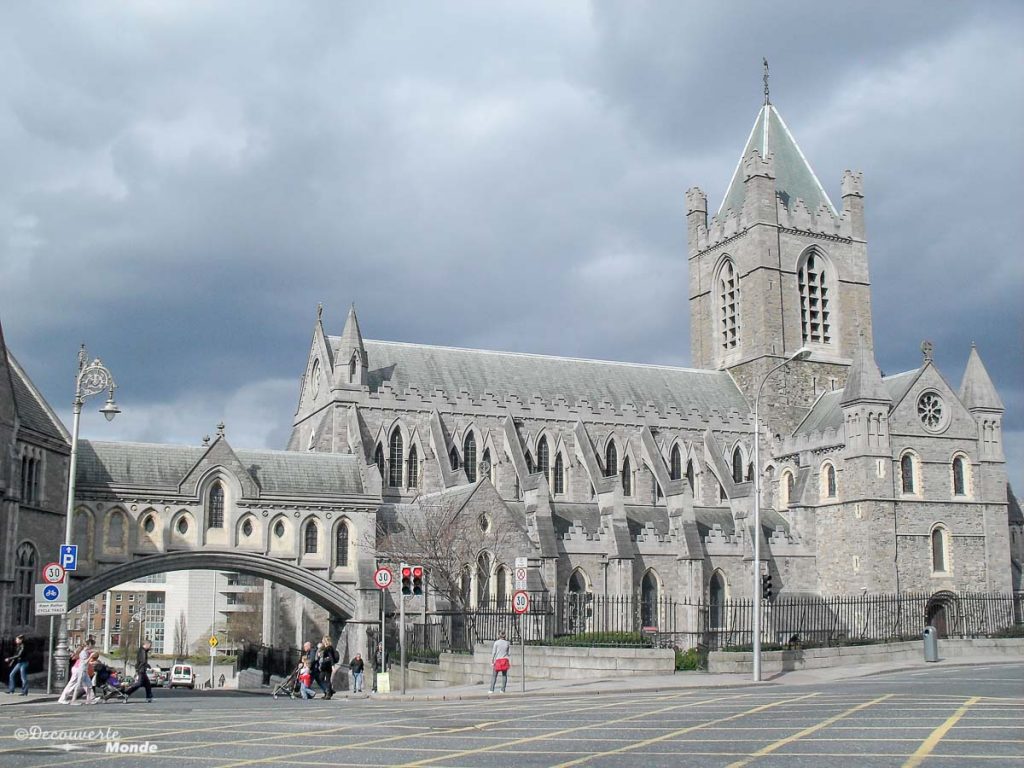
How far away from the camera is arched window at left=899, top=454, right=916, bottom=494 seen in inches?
2126

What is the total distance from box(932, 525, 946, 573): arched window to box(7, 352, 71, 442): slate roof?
122 ft

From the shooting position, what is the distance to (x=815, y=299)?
65812mm

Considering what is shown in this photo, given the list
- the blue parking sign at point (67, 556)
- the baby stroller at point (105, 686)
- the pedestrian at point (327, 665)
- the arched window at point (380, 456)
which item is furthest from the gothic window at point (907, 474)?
the blue parking sign at point (67, 556)

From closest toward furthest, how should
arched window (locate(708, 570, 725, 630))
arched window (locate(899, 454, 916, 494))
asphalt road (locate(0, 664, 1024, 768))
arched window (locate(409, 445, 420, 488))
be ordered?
1. asphalt road (locate(0, 664, 1024, 768))
2. arched window (locate(409, 445, 420, 488))
3. arched window (locate(708, 570, 725, 630))
4. arched window (locate(899, 454, 916, 494))

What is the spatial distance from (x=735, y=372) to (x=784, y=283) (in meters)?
5.54

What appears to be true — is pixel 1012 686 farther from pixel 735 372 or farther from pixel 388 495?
pixel 735 372

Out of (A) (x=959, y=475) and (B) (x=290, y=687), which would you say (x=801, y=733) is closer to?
(B) (x=290, y=687)

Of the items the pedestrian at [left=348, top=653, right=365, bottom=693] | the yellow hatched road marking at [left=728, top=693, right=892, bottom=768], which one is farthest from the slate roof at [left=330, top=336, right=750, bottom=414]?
the yellow hatched road marking at [left=728, top=693, right=892, bottom=768]

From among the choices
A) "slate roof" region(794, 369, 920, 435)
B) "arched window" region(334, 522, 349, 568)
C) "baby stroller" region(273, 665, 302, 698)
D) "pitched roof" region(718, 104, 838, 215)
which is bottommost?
"baby stroller" region(273, 665, 302, 698)

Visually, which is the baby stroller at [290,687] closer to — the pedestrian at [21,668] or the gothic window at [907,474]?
the pedestrian at [21,668]

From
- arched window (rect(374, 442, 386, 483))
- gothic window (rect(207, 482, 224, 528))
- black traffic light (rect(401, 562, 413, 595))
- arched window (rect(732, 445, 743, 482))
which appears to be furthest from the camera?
arched window (rect(732, 445, 743, 482))

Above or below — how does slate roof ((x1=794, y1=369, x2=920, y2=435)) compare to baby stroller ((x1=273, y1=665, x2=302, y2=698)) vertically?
above

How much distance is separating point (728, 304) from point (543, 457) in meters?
17.7

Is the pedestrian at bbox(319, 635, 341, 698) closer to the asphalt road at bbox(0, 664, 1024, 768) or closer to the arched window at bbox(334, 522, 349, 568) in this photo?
the asphalt road at bbox(0, 664, 1024, 768)
